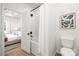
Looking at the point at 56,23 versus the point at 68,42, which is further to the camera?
the point at 68,42

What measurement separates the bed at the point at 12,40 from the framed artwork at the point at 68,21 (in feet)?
2.80

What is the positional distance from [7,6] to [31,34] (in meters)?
0.79

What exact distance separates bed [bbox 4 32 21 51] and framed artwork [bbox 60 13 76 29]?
0.85m

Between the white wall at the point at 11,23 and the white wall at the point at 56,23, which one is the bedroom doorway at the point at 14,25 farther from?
the white wall at the point at 56,23

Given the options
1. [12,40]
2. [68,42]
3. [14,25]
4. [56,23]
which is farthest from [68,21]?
[12,40]

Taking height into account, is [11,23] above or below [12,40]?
above

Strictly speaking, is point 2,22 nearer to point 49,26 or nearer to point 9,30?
point 9,30

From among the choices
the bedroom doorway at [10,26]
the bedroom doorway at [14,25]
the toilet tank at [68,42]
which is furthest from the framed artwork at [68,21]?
the bedroom doorway at [10,26]

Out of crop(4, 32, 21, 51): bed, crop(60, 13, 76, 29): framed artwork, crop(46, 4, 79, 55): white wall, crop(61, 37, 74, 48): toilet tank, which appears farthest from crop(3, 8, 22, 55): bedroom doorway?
crop(61, 37, 74, 48): toilet tank

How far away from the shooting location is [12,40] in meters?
1.30

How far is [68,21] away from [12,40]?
1.12 meters

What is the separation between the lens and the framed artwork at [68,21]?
50.3 inches

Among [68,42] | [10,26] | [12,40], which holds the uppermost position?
[10,26]

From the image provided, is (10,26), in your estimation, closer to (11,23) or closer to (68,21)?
(11,23)
